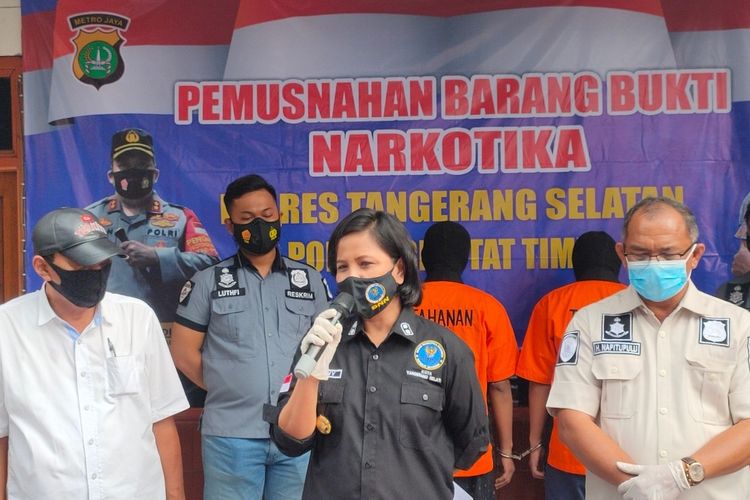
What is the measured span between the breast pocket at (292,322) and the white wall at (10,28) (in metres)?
1.89

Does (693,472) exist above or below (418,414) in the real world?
below

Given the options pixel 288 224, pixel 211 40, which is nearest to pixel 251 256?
pixel 288 224

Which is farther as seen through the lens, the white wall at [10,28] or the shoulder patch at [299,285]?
the white wall at [10,28]

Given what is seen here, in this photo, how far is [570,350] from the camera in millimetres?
2738

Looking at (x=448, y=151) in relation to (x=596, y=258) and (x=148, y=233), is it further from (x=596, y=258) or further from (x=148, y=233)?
(x=148, y=233)

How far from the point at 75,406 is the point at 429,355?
975 mm

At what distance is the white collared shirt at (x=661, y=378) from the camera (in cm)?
254

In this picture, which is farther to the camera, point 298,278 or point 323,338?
point 298,278

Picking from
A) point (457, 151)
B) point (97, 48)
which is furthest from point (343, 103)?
point (97, 48)

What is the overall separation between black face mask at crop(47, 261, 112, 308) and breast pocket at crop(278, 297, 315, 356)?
4.49ft

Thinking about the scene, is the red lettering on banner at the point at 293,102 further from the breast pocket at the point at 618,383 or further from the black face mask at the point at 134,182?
the breast pocket at the point at 618,383

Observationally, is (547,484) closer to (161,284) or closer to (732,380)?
(732,380)

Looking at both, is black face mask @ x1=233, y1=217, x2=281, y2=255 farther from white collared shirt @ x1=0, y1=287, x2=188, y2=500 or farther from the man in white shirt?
the man in white shirt

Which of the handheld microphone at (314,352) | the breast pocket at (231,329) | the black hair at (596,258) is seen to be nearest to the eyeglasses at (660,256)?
the handheld microphone at (314,352)
